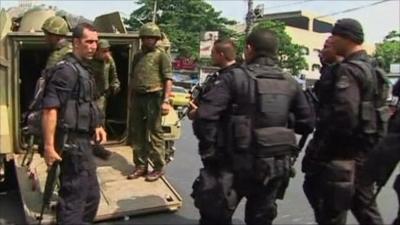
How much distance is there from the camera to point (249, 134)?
3.72m

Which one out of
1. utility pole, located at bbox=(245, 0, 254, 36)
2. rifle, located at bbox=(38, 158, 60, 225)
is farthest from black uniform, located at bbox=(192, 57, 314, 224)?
utility pole, located at bbox=(245, 0, 254, 36)

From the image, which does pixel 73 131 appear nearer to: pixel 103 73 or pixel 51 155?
pixel 51 155

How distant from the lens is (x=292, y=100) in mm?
3871

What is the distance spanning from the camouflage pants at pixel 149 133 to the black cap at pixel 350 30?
2.24 meters

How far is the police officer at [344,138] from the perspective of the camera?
3623 millimetres

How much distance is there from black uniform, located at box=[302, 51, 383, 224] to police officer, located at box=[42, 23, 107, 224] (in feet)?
5.04

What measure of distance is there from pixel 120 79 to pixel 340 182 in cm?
349

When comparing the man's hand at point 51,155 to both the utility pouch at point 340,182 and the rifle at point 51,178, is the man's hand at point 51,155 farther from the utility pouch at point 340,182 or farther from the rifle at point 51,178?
the utility pouch at point 340,182

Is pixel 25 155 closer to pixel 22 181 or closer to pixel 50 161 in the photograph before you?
pixel 22 181

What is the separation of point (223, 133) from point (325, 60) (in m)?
0.96

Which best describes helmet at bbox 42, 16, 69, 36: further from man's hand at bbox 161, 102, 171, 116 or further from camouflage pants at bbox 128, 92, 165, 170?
man's hand at bbox 161, 102, 171, 116

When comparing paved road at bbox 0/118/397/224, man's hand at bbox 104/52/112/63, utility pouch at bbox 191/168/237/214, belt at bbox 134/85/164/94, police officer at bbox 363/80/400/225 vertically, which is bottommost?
paved road at bbox 0/118/397/224

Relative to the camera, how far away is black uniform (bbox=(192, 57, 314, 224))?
3701mm

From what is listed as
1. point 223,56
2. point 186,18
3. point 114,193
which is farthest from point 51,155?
point 186,18
